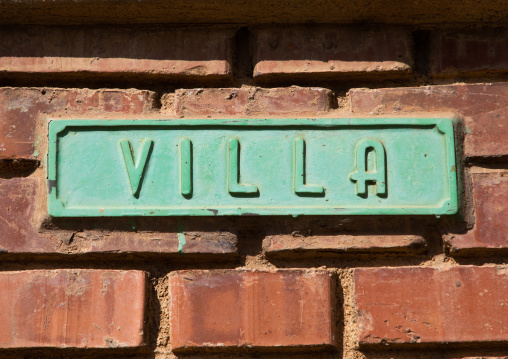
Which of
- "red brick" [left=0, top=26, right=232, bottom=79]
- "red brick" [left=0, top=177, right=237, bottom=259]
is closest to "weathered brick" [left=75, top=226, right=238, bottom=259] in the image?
"red brick" [left=0, top=177, right=237, bottom=259]

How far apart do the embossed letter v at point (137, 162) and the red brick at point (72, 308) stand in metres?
0.15

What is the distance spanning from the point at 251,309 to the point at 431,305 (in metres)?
0.30

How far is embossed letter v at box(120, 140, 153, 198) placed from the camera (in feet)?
3.10

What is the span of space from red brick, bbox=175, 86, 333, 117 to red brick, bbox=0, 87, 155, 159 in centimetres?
7

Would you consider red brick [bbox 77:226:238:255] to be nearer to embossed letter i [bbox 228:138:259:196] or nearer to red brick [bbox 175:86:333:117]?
embossed letter i [bbox 228:138:259:196]

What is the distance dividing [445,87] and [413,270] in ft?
1.08

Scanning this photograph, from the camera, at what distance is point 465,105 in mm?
986

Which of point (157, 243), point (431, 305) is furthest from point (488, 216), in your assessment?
point (157, 243)

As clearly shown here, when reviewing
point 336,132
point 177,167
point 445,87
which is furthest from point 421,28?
point 177,167

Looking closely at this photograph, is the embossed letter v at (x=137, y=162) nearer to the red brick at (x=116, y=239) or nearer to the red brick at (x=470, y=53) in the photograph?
the red brick at (x=116, y=239)

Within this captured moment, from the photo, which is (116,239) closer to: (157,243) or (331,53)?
(157,243)

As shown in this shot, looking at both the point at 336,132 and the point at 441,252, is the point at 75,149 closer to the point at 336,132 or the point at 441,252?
the point at 336,132

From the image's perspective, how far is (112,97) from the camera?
3.29 ft

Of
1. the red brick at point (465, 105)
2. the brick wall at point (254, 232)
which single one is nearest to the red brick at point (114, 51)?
the brick wall at point (254, 232)
